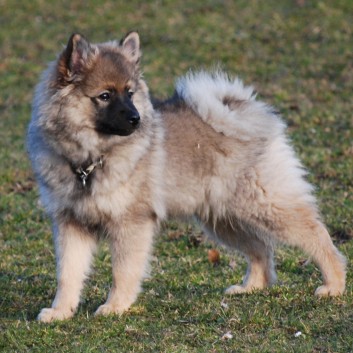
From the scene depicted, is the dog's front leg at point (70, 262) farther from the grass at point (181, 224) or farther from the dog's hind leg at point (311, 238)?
the dog's hind leg at point (311, 238)

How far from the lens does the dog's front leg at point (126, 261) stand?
6.03 meters

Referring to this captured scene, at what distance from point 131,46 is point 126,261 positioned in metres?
1.59

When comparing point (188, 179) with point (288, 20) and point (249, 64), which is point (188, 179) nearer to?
point (249, 64)

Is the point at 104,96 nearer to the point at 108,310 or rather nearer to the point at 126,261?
the point at 126,261

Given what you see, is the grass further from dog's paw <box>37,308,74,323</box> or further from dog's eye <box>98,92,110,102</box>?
dog's eye <box>98,92,110,102</box>

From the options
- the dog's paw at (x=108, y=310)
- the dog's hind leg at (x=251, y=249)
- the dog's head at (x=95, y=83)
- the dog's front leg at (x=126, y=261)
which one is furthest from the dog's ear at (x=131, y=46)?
the dog's paw at (x=108, y=310)

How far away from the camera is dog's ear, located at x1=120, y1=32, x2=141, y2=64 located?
20.7ft

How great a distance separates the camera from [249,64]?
15.2m

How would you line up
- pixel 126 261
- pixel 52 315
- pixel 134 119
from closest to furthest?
pixel 134 119 < pixel 52 315 < pixel 126 261

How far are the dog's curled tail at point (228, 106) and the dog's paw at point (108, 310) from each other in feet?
5.33

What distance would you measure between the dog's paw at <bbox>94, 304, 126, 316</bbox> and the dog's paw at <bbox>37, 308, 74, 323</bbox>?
0.21m

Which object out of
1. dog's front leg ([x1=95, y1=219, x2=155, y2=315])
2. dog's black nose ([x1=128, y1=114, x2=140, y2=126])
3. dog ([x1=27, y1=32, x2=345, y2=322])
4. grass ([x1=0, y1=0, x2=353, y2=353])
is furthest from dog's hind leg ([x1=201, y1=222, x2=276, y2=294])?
dog's black nose ([x1=128, y1=114, x2=140, y2=126])

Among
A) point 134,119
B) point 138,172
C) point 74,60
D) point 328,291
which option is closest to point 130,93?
point 134,119

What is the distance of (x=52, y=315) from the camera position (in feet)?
19.5
